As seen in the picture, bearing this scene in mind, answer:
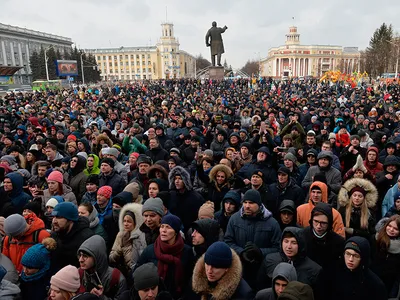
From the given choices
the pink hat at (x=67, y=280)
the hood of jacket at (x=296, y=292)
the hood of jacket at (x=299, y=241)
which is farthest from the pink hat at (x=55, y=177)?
the hood of jacket at (x=296, y=292)

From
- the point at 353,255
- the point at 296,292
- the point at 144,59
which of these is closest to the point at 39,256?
the point at 296,292

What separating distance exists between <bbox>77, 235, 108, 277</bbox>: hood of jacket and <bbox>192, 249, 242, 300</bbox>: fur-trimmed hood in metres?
0.82

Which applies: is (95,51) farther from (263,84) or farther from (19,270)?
(19,270)

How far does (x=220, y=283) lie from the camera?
2.49 meters

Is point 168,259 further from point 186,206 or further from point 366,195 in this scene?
point 366,195

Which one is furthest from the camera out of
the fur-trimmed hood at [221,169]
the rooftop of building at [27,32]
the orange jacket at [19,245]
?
the rooftop of building at [27,32]

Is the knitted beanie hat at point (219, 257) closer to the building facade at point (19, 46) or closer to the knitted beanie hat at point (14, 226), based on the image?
the knitted beanie hat at point (14, 226)

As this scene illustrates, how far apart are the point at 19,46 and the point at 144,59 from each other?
4160 cm

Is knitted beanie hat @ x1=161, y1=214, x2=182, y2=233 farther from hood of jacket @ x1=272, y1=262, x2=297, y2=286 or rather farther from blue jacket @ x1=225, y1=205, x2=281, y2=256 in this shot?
hood of jacket @ x1=272, y1=262, x2=297, y2=286

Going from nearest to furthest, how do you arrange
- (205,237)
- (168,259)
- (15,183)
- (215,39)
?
1. (168,259)
2. (205,237)
3. (15,183)
4. (215,39)

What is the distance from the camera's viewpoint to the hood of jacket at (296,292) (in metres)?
2.12

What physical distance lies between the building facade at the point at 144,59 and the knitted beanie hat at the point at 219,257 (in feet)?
361

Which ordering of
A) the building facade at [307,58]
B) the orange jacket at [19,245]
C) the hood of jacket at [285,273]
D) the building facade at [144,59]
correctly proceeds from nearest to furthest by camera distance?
1. the hood of jacket at [285,273]
2. the orange jacket at [19,245]
3. the building facade at [307,58]
4. the building facade at [144,59]

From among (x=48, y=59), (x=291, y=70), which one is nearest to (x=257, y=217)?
(x=48, y=59)
